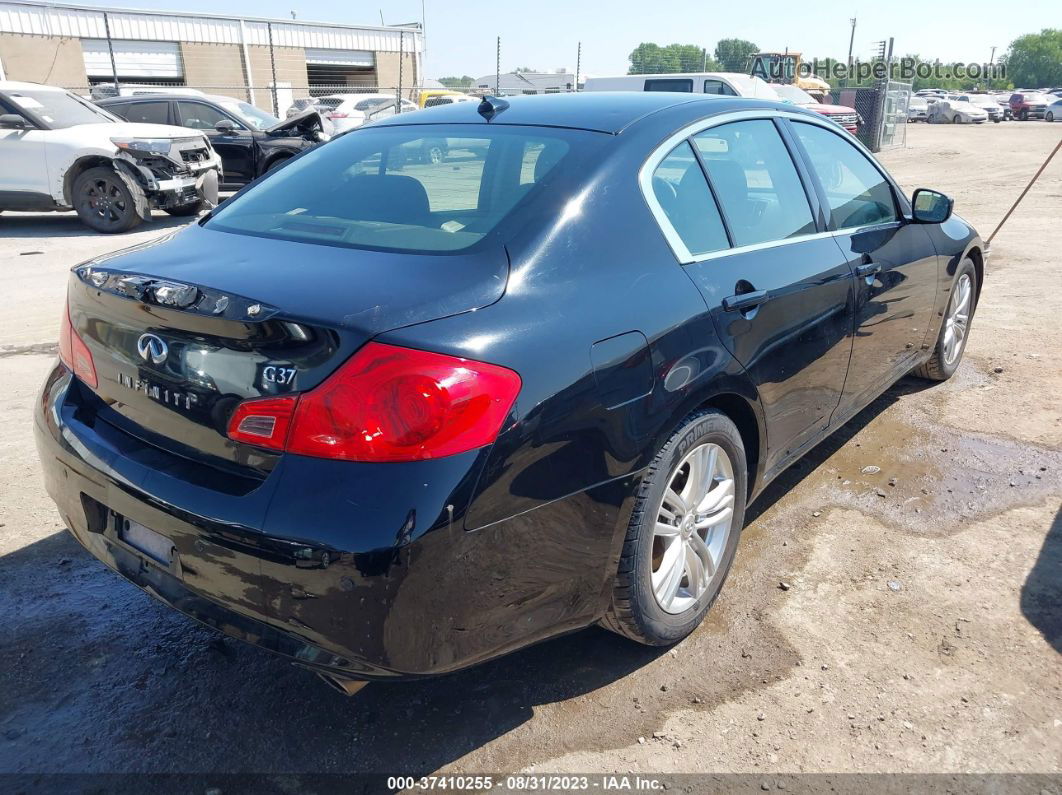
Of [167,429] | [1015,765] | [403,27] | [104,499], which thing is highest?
[403,27]

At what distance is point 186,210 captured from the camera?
12.4 meters

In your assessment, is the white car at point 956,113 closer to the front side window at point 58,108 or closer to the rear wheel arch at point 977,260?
the front side window at point 58,108

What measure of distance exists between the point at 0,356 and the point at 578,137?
4698mm

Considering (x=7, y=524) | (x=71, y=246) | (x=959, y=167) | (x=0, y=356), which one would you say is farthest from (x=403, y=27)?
(x=7, y=524)

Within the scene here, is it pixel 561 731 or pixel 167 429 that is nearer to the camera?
pixel 167 429

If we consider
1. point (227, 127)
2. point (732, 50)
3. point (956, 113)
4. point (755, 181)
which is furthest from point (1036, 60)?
point (755, 181)

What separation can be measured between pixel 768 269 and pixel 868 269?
0.90m

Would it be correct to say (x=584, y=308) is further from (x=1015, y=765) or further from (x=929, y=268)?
(x=929, y=268)

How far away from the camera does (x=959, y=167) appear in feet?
65.6

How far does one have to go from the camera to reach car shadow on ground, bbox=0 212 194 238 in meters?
10.8

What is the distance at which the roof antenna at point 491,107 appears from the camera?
10.1 ft

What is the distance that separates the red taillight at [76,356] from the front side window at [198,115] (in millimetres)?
12177

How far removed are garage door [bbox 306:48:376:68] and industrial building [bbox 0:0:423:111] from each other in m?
0.05

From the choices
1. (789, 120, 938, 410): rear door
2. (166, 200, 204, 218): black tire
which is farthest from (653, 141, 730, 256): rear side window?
(166, 200, 204, 218): black tire
